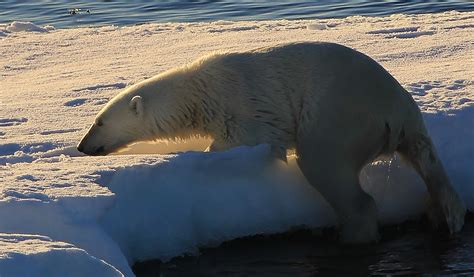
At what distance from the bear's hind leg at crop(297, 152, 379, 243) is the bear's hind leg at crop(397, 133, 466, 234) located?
16.4 inches

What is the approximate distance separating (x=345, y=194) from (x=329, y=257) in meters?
0.36

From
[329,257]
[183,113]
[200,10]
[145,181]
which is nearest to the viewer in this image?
[145,181]

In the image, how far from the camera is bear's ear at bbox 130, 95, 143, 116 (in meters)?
6.41

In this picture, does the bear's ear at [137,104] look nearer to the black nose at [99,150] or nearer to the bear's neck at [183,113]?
the bear's neck at [183,113]

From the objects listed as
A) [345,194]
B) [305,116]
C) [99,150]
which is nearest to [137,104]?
[99,150]

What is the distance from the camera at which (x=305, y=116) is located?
5980 mm

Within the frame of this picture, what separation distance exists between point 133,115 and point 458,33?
4552mm

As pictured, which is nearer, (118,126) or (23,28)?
(118,126)

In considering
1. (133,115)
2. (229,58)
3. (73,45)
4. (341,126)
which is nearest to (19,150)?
(133,115)

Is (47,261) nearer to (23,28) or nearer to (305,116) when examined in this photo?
(305,116)

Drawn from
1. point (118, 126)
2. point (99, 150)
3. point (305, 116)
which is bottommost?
point (99, 150)

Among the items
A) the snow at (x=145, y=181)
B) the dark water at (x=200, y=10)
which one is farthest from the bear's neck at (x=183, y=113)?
the dark water at (x=200, y=10)

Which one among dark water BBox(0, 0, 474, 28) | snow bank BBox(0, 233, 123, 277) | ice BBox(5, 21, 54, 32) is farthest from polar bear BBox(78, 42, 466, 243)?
dark water BBox(0, 0, 474, 28)

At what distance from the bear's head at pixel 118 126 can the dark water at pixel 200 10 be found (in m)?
7.44
